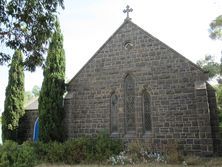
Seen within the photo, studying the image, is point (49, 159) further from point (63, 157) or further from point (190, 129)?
point (190, 129)

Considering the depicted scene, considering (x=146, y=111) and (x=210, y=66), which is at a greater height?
(x=210, y=66)

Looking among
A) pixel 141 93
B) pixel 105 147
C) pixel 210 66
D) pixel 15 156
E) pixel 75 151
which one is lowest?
pixel 75 151

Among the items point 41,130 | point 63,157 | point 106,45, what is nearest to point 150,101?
point 106,45

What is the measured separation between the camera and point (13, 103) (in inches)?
709

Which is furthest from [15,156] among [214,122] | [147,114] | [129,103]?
[214,122]

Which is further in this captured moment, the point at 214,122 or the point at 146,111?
the point at 146,111

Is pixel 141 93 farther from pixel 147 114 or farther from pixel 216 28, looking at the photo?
pixel 216 28

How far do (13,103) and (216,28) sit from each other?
1509 cm

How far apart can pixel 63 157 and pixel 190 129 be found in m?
7.03

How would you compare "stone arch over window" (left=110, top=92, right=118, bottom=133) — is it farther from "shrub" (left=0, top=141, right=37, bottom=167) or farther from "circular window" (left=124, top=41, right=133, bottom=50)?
"shrub" (left=0, top=141, right=37, bottom=167)

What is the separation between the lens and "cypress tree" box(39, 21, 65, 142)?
588 inches

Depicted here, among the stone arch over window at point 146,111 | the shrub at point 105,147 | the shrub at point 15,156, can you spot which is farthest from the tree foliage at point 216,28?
the shrub at point 15,156

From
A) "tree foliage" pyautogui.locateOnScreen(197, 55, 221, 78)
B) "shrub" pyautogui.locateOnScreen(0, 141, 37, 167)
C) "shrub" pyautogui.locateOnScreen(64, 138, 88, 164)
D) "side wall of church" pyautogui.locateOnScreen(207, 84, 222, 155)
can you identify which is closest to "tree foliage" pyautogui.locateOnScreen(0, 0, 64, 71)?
"shrub" pyautogui.locateOnScreen(0, 141, 37, 167)

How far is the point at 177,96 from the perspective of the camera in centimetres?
1352
